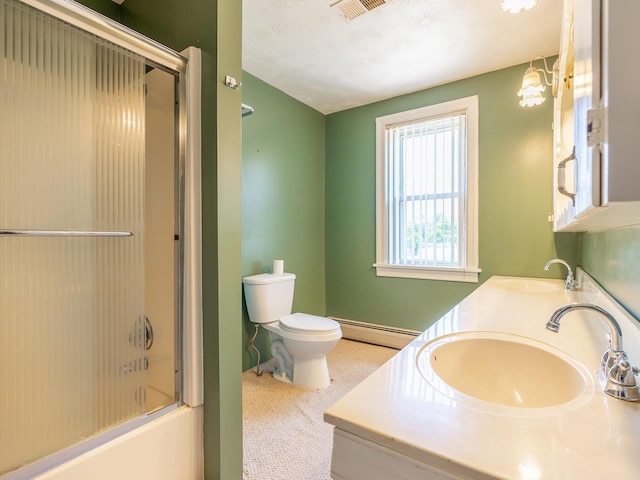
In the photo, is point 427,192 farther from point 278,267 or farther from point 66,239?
point 66,239

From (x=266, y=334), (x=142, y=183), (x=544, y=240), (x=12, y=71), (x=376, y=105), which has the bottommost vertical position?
(x=266, y=334)

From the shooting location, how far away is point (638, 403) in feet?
1.99

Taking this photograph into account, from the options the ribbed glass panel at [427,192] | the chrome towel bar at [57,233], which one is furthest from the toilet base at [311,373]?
the chrome towel bar at [57,233]

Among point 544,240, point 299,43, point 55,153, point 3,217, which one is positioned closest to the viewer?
point 3,217

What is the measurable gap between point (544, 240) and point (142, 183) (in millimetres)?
2618

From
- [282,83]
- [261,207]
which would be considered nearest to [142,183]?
[261,207]

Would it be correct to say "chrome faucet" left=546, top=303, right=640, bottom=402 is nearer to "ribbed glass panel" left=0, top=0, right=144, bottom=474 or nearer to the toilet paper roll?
"ribbed glass panel" left=0, top=0, right=144, bottom=474

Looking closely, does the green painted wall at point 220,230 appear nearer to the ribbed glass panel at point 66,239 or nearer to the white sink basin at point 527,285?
the ribbed glass panel at point 66,239

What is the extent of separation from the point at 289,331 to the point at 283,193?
127 centimetres

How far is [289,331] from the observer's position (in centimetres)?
205

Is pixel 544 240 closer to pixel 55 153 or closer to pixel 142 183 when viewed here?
pixel 142 183

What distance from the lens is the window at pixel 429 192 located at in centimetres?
253

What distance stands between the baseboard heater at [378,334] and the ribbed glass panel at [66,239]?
215 cm

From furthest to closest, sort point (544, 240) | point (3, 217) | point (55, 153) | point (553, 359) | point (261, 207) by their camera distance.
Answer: point (261, 207) < point (544, 240) < point (55, 153) < point (3, 217) < point (553, 359)
